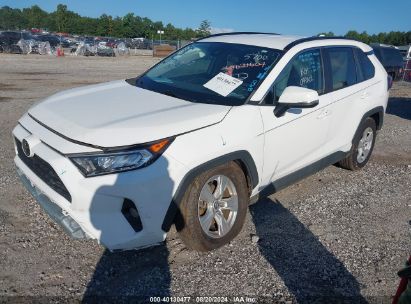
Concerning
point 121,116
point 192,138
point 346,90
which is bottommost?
point 192,138

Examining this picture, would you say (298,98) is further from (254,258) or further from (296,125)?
(254,258)

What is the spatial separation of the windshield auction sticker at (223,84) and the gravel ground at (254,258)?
1357mm

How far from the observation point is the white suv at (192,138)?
111 inches

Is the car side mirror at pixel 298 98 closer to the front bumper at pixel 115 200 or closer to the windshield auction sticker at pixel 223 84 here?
the windshield auction sticker at pixel 223 84

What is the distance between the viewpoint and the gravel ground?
9.94ft

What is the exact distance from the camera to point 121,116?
10.3 feet

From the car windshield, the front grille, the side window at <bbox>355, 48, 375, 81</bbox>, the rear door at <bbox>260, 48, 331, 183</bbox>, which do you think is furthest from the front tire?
the side window at <bbox>355, 48, 375, 81</bbox>

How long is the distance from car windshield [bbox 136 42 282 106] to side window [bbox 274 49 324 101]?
165mm

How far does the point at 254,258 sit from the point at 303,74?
193 cm

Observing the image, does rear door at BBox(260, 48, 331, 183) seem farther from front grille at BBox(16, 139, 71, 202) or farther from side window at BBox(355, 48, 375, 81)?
front grille at BBox(16, 139, 71, 202)

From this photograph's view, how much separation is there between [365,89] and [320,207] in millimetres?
1717

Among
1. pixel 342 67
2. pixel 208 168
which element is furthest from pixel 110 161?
pixel 342 67

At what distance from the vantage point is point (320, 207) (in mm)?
4535

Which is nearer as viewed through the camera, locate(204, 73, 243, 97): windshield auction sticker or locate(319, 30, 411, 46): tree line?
locate(204, 73, 243, 97): windshield auction sticker
